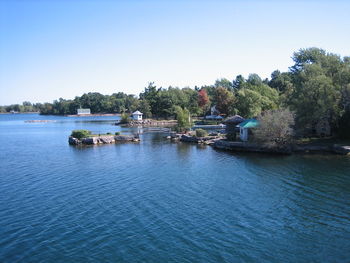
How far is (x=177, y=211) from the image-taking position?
2203 cm

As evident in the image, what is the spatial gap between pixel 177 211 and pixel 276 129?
1025 inches

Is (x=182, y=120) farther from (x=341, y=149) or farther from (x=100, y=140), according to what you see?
(x=341, y=149)

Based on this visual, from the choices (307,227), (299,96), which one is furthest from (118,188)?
(299,96)

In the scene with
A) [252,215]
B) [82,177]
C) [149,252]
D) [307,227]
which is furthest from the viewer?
[82,177]

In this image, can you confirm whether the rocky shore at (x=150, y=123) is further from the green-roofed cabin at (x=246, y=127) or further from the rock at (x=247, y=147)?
the green-roofed cabin at (x=246, y=127)

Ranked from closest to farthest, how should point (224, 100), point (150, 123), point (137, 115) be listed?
point (224, 100)
point (150, 123)
point (137, 115)

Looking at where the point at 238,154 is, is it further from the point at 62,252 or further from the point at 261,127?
the point at 62,252

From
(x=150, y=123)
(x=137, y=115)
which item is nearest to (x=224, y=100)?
(x=150, y=123)

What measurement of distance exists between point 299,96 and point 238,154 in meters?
14.8

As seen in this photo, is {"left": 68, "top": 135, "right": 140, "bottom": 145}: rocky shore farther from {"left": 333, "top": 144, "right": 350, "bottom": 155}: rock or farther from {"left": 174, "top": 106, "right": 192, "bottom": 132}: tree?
{"left": 333, "top": 144, "right": 350, "bottom": 155}: rock

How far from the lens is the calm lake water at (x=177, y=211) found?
1653 centimetres

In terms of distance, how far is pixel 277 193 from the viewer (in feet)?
85.6

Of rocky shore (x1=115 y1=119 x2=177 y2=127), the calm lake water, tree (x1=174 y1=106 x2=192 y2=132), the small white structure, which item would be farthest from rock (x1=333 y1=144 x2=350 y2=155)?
the small white structure

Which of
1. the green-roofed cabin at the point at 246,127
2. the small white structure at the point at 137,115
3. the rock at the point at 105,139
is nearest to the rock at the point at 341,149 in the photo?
the green-roofed cabin at the point at 246,127
